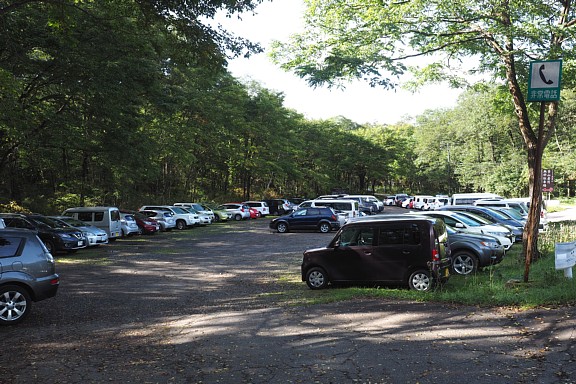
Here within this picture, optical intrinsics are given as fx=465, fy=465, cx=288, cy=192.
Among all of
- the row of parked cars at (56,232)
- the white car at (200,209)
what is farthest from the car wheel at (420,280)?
the white car at (200,209)

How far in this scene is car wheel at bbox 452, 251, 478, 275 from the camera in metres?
11.6

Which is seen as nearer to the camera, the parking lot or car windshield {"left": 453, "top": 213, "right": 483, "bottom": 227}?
the parking lot

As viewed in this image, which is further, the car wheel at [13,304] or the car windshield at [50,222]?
the car windshield at [50,222]

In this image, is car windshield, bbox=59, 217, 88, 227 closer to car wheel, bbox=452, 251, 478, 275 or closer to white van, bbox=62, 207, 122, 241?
white van, bbox=62, 207, 122, 241

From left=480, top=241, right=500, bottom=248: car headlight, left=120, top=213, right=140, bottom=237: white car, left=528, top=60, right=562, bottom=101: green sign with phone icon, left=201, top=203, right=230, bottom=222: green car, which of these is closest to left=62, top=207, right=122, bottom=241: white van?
left=120, top=213, right=140, bottom=237: white car

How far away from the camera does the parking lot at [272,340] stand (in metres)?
5.20

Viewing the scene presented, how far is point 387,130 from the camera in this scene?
7500cm

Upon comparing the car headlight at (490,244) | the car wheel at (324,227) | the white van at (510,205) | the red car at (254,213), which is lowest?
the car wheel at (324,227)

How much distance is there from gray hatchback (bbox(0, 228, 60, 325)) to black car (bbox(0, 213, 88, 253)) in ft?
34.6

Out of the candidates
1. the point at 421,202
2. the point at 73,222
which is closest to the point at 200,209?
the point at 73,222

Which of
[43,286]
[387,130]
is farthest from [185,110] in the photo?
[387,130]

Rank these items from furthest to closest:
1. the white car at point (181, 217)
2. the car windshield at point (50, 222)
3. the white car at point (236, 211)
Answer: the white car at point (236, 211)
the white car at point (181, 217)
the car windshield at point (50, 222)

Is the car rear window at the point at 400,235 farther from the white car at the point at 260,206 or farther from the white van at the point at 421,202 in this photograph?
the white van at the point at 421,202

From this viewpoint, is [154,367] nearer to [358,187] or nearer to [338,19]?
[338,19]
